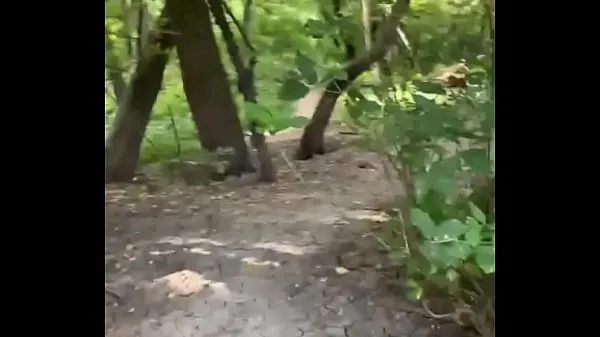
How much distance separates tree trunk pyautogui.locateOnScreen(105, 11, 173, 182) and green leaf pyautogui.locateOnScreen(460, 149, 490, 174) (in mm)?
376

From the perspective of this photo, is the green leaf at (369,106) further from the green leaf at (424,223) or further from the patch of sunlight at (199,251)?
the patch of sunlight at (199,251)

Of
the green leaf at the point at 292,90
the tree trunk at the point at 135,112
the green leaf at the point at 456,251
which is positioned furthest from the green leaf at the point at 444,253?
the tree trunk at the point at 135,112

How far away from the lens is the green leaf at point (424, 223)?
2.70ft

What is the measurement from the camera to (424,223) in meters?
0.82

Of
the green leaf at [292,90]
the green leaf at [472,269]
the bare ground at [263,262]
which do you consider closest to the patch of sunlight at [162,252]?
the bare ground at [263,262]

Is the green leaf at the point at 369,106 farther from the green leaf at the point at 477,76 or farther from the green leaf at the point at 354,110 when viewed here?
the green leaf at the point at 477,76

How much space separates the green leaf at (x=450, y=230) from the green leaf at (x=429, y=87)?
154 mm

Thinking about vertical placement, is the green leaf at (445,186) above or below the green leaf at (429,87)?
below

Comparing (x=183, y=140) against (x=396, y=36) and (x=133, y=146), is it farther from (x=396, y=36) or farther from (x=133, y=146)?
(x=396, y=36)

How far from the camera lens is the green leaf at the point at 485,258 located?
0.79 meters

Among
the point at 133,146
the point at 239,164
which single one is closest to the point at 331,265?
the point at 239,164

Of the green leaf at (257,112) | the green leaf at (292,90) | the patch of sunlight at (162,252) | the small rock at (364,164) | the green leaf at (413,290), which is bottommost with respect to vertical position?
the green leaf at (413,290)
